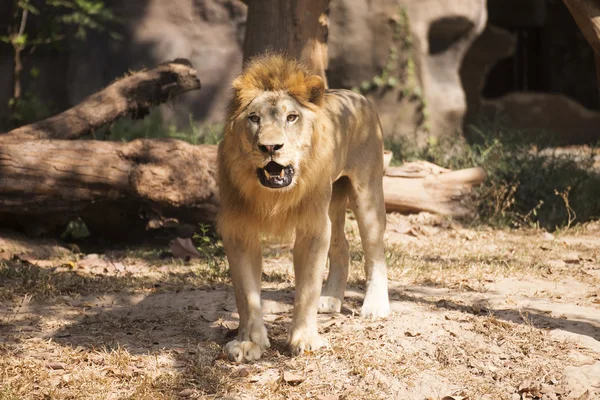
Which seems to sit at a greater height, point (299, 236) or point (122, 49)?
point (122, 49)

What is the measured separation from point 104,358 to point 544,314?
295cm

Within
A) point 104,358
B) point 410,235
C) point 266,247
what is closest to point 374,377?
point 104,358

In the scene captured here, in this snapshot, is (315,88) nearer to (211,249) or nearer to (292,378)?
(292,378)

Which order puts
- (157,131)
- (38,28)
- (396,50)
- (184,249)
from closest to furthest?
(184,249) → (157,131) → (38,28) → (396,50)

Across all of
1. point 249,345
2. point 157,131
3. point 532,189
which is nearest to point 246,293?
point 249,345

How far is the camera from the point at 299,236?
4.61 metres

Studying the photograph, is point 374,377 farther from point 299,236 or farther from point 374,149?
point 374,149

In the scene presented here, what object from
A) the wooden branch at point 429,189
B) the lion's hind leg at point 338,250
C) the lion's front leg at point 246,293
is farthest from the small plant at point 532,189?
the lion's front leg at point 246,293

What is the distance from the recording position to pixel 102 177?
7.00 meters

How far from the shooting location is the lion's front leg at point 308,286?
4543 millimetres

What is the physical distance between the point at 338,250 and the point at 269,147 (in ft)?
5.44

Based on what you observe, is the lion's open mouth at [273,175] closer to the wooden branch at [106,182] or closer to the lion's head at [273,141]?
the lion's head at [273,141]

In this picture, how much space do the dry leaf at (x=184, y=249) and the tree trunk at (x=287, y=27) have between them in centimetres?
197

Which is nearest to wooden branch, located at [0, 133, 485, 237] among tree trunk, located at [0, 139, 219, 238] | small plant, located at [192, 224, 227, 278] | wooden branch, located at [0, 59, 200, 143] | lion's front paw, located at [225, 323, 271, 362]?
tree trunk, located at [0, 139, 219, 238]
